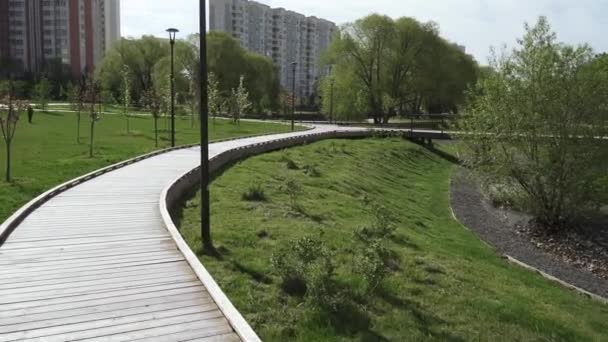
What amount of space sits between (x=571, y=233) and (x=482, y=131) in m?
4.97

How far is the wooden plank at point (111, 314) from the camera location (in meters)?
5.32

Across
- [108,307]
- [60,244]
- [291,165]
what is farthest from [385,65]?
[108,307]

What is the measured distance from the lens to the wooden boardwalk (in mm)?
5320

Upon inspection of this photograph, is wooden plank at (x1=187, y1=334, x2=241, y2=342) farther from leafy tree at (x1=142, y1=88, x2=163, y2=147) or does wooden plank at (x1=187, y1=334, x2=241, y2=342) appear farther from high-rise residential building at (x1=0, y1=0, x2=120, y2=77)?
high-rise residential building at (x1=0, y1=0, x2=120, y2=77)

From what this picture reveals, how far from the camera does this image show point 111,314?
5.67 meters

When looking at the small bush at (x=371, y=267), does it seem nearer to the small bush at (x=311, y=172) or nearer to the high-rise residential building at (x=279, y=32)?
the small bush at (x=311, y=172)

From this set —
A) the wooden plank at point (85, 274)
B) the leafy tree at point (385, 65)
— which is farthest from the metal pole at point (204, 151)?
the leafy tree at point (385, 65)

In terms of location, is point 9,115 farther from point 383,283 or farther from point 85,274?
point 383,283

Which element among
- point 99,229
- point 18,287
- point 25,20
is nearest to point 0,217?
point 99,229

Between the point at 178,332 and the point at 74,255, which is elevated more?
the point at 74,255

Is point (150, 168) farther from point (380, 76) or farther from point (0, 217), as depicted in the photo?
point (380, 76)

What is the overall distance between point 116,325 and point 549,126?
17777mm

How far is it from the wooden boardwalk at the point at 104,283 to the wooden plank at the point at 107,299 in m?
0.01

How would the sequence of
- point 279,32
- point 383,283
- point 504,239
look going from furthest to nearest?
point 279,32, point 504,239, point 383,283
